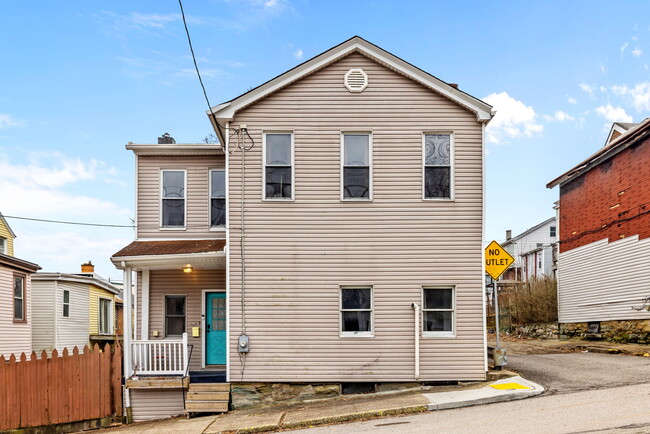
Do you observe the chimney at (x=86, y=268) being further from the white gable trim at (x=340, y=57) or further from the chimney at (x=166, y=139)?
the white gable trim at (x=340, y=57)

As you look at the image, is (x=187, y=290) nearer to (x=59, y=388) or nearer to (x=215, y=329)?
(x=215, y=329)

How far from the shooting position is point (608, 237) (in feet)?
65.6

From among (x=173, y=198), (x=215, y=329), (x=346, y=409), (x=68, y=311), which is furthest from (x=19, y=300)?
(x=346, y=409)

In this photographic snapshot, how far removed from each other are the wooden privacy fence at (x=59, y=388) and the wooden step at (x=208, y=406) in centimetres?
206

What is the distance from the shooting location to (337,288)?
41.3 ft

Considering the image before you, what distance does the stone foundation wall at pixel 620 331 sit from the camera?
17.8 meters

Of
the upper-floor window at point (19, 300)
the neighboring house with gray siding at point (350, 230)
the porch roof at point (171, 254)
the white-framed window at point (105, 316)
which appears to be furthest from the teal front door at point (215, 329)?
the white-framed window at point (105, 316)

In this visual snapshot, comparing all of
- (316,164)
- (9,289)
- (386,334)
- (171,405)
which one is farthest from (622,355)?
(9,289)

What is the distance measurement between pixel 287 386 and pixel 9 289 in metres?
14.0

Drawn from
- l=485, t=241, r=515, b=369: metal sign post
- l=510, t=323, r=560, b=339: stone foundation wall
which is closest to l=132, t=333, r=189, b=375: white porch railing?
l=485, t=241, r=515, b=369: metal sign post

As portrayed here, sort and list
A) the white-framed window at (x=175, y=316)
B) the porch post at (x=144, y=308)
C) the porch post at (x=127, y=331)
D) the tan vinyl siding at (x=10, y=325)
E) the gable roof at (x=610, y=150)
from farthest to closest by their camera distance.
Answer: the tan vinyl siding at (x=10, y=325) → the gable roof at (x=610, y=150) → the white-framed window at (x=175, y=316) → the porch post at (x=144, y=308) → the porch post at (x=127, y=331)

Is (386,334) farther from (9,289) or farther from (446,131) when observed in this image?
(9,289)

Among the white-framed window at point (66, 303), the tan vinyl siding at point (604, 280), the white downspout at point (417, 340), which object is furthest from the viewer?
the white-framed window at point (66, 303)

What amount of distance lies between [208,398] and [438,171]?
6.91 metres
